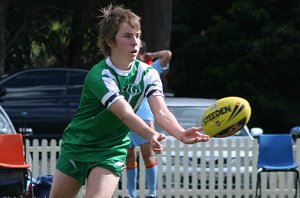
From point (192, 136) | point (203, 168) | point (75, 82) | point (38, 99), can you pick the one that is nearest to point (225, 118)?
point (192, 136)

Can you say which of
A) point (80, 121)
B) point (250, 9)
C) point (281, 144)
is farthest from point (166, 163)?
point (250, 9)

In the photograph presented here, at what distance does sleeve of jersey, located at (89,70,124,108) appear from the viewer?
586cm

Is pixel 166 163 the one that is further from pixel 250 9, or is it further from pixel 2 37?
pixel 250 9

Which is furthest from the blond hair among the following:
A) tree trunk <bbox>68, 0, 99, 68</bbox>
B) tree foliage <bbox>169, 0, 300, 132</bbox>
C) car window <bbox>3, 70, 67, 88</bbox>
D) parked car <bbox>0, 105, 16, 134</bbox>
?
tree trunk <bbox>68, 0, 99, 68</bbox>

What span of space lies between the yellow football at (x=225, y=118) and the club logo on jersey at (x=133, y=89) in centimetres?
49

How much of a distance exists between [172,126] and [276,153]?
241 inches

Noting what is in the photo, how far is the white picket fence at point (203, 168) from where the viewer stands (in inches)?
478

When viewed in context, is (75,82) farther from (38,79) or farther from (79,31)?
(79,31)

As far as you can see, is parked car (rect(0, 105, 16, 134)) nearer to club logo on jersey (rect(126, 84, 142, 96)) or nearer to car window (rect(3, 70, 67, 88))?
car window (rect(3, 70, 67, 88))

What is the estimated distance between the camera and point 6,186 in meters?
9.88

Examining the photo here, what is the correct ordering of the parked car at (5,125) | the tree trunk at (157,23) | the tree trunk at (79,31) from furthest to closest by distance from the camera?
the tree trunk at (79,31) → the tree trunk at (157,23) → the parked car at (5,125)

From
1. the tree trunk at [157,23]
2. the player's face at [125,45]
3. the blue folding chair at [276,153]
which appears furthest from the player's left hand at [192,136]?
the tree trunk at [157,23]

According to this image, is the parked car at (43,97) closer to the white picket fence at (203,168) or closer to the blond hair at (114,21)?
the white picket fence at (203,168)

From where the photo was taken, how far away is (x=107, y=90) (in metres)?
5.89
